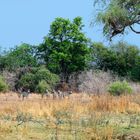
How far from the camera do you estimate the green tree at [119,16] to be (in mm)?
21500

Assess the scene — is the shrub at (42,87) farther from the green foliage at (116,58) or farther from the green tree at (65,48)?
the green foliage at (116,58)

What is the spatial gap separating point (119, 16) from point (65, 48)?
98.0 ft

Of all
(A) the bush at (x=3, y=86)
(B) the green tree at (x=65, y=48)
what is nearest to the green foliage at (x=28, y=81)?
(A) the bush at (x=3, y=86)

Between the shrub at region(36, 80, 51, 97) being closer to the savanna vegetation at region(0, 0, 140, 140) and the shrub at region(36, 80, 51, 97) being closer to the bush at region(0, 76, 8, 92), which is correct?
the savanna vegetation at region(0, 0, 140, 140)

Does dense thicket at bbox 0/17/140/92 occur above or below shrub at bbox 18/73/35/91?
above

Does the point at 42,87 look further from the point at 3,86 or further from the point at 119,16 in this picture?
the point at 119,16

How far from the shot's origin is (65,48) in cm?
5116

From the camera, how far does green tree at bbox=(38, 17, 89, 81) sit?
50812 millimetres

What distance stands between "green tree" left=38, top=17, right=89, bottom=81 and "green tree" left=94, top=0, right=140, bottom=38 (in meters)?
27.8

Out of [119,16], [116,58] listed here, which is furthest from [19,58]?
[119,16]

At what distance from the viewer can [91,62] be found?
181 feet

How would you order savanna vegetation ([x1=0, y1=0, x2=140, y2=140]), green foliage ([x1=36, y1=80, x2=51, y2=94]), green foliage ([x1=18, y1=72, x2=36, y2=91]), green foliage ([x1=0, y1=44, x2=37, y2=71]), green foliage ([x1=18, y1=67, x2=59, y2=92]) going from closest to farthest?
savanna vegetation ([x1=0, y1=0, x2=140, y2=140]), green foliage ([x1=36, y1=80, x2=51, y2=94]), green foliage ([x1=18, y1=67, x2=59, y2=92]), green foliage ([x1=18, y1=72, x2=36, y2=91]), green foliage ([x1=0, y1=44, x2=37, y2=71])

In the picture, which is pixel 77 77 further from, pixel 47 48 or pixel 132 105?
pixel 132 105

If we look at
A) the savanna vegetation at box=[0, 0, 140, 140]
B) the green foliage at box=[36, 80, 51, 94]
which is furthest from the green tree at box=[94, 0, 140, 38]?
the green foliage at box=[36, 80, 51, 94]
